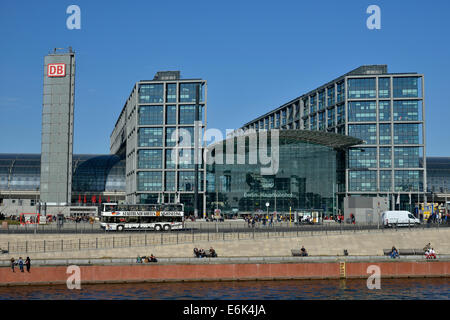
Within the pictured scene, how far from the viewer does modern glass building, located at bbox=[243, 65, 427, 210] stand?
398 feet

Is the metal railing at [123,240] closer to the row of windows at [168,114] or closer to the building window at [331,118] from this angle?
the row of windows at [168,114]

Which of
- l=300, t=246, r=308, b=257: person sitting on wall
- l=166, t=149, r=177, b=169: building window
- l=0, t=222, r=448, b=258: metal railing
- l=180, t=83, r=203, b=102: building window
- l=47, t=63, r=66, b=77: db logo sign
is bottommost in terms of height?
l=300, t=246, r=308, b=257: person sitting on wall

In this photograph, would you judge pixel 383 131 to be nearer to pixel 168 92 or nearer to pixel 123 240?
pixel 168 92

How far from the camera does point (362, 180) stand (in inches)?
4884

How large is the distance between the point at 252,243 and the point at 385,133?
74997mm

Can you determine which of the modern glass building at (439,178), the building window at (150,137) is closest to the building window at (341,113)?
the building window at (150,137)

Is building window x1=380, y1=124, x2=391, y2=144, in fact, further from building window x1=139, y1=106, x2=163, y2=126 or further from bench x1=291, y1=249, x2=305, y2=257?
bench x1=291, y1=249, x2=305, y2=257

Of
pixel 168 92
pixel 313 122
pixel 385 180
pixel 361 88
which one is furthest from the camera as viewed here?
pixel 313 122

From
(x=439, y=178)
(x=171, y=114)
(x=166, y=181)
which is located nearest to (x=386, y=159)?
(x=439, y=178)

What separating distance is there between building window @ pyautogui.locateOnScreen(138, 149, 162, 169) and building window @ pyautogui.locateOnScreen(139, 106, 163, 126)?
275 inches

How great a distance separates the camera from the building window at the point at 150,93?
4921 inches

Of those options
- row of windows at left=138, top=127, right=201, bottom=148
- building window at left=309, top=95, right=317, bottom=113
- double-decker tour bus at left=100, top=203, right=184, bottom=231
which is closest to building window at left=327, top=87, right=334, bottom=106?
building window at left=309, top=95, right=317, bottom=113

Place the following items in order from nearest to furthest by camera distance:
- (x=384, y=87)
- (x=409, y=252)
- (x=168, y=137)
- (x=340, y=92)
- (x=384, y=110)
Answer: (x=409, y=252), (x=384, y=110), (x=384, y=87), (x=168, y=137), (x=340, y=92)
